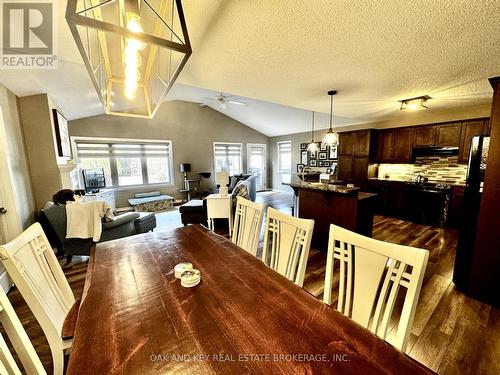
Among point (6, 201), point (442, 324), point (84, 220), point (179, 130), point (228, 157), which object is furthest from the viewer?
point (228, 157)

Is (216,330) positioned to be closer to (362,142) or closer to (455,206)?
(455,206)

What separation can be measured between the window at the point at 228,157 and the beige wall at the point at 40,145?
4844mm

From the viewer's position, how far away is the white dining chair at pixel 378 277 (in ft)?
2.74

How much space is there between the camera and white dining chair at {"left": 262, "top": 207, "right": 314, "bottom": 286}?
4.20 feet

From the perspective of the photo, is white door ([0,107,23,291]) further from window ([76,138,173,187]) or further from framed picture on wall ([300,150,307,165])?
framed picture on wall ([300,150,307,165])

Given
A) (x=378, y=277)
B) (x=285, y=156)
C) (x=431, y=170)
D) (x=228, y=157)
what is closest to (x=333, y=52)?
(x=378, y=277)

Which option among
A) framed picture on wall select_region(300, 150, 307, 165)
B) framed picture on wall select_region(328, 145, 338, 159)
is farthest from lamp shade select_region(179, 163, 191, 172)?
framed picture on wall select_region(328, 145, 338, 159)

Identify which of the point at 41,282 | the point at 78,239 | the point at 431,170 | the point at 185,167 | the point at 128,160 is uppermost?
the point at 128,160

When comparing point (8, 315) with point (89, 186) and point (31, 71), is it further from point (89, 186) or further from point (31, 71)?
point (89, 186)

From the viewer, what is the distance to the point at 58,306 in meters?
1.13

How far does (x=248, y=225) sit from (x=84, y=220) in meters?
2.24

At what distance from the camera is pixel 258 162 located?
353 inches

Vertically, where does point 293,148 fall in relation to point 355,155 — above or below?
above

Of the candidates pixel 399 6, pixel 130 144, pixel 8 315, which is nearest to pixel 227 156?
pixel 130 144
